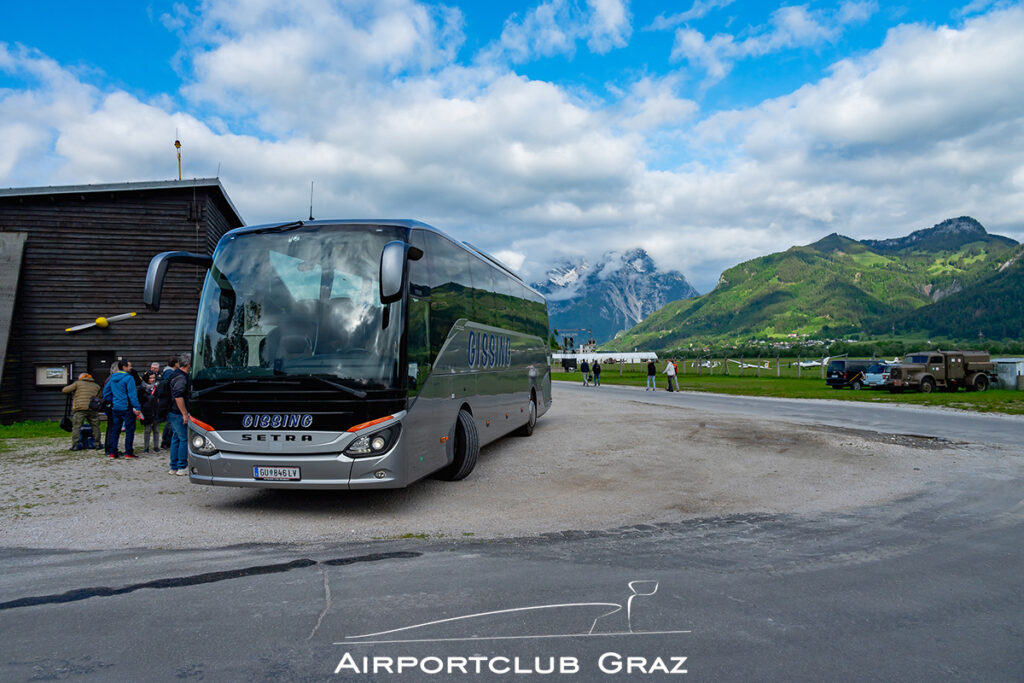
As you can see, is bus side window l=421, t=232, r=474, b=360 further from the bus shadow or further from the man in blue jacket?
the man in blue jacket

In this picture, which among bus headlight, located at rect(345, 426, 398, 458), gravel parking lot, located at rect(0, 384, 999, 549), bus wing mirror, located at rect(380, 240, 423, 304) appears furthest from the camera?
bus headlight, located at rect(345, 426, 398, 458)

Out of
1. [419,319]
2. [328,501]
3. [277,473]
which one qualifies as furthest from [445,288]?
[277,473]

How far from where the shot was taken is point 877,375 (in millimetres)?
34469

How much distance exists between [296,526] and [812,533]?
5.10 meters

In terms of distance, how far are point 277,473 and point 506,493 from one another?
2917mm

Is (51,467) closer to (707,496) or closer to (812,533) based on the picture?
(707,496)

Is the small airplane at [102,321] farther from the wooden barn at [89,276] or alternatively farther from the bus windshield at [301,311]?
the bus windshield at [301,311]

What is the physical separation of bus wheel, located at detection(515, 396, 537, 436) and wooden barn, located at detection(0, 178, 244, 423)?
442 inches

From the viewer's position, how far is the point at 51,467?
37.2ft

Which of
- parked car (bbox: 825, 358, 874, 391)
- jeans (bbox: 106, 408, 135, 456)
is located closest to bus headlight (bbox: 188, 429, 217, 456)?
jeans (bbox: 106, 408, 135, 456)

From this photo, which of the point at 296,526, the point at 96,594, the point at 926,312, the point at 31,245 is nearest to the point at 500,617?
the point at 96,594

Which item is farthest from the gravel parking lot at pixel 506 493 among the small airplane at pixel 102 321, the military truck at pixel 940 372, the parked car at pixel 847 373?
the parked car at pixel 847 373

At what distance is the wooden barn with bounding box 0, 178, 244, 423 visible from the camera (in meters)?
20.0

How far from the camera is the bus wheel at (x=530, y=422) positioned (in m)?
15.2
